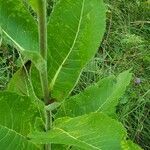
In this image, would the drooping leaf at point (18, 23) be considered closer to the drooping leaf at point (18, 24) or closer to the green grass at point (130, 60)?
the drooping leaf at point (18, 24)

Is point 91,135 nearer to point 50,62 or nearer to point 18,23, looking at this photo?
point 50,62

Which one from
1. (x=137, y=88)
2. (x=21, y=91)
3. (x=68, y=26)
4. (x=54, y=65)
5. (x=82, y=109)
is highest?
(x=68, y=26)

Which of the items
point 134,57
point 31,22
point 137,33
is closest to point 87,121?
point 31,22

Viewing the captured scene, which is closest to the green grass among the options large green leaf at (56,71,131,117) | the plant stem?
large green leaf at (56,71,131,117)

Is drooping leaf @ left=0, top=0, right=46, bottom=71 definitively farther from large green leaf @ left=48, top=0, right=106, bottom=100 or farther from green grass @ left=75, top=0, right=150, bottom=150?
green grass @ left=75, top=0, right=150, bottom=150

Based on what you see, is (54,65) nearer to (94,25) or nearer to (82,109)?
(94,25)
